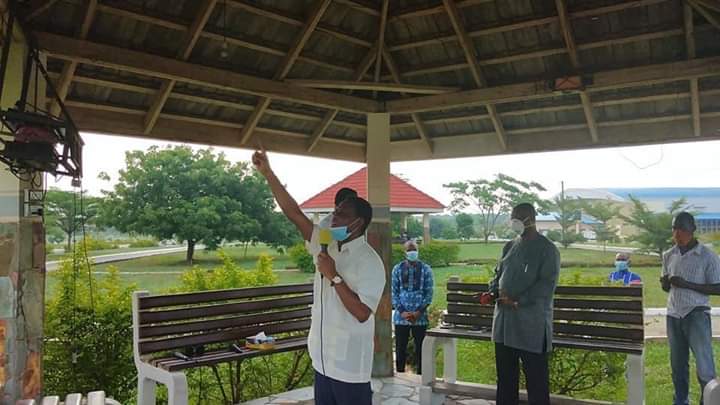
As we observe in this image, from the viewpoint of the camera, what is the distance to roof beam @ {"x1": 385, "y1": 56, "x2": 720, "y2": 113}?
428cm

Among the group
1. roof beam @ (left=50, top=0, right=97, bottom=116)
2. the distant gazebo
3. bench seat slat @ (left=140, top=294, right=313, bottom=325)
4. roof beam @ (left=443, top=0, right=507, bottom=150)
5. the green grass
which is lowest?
the green grass

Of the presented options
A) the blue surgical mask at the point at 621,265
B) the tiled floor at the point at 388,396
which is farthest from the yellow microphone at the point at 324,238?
the blue surgical mask at the point at 621,265

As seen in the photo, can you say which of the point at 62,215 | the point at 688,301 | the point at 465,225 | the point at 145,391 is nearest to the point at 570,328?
the point at 688,301

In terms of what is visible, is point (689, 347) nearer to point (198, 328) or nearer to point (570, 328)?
point (570, 328)

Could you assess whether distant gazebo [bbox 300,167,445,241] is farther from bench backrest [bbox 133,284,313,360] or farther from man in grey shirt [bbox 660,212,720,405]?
man in grey shirt [bbox 660,212,720,405]

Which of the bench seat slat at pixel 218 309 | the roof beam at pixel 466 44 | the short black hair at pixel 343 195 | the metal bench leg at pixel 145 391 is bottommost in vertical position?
the metal bench leg at pixel 145 391

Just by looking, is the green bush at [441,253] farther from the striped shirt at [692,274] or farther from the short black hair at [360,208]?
the short black hair at [360,208]

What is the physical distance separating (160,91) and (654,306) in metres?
10.9

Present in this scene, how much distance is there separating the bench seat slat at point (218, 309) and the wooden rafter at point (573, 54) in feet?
10.0

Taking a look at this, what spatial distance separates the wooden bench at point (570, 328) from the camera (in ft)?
12.7

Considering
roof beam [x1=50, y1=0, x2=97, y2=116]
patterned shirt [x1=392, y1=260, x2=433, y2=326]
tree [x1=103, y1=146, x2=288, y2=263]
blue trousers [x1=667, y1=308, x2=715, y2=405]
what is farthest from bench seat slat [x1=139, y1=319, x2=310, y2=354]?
tree [x1=103, y1=146, x2=288, y2=263]

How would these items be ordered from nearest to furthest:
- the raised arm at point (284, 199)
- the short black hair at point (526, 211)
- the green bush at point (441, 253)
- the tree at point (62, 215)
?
the raised arm at point (284, 199)
the short black hair at point (526, 211)
the tree at point (62, 215)
the green bush at point (441, 253)

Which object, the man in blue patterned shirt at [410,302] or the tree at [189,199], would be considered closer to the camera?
the man in blue patterned shirt at [410,302]

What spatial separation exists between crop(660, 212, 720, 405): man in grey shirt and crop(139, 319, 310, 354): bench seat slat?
2887 millimetres
